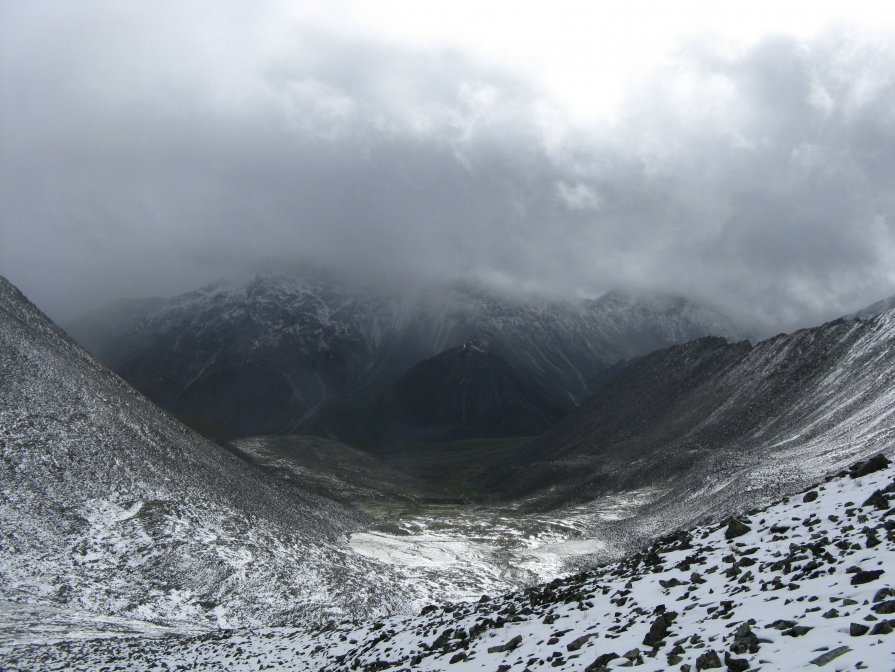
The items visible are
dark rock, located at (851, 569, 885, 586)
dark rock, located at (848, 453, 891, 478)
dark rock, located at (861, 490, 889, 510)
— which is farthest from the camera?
dark rock, located at (848, 453, 891, 478)

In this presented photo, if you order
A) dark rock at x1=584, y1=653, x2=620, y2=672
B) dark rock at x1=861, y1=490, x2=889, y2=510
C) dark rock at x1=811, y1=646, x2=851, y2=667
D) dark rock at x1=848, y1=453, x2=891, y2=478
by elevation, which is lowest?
dark rock at x1=584, y1=653, x2=620, y2=672

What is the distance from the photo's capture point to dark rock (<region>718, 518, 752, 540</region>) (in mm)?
21528

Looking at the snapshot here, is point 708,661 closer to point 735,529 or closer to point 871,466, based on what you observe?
point 735,529

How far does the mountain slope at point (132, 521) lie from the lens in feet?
185

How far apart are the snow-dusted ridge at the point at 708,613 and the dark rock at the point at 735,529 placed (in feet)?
0.13

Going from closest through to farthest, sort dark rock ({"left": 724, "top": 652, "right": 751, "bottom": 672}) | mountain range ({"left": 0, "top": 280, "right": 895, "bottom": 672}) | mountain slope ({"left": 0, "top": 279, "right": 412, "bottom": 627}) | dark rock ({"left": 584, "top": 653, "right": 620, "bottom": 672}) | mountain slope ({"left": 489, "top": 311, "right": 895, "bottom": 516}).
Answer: dark rock ({"left": 724, "top": 652, "right": 751, "bottom": 672})
dark rock ({"left": 584, "top": 653, "right": 620, "bottom": 672})
mountain range ({"left": 0, "top": 280, "right": 895, "bottom": 672})
mountain slope ({"left": 0, "top": 279, "right": 412, "bottom": 627})
mountain slope ({"left": 489, "top": 311, "right": 895, "bottom": 516})

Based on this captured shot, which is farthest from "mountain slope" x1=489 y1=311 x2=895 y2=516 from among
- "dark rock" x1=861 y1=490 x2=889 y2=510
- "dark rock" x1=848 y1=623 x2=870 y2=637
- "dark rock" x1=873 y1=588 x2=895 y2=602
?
"dark rock" x1=848 y1=623 x2=870 y2=637

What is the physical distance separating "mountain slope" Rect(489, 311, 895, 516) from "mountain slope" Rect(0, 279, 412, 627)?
184 feet

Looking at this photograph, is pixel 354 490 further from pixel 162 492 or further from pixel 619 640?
pixel 619 640

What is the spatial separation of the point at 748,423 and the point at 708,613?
139 metres

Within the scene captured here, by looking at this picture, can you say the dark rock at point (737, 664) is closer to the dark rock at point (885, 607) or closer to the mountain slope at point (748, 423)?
the dark rock at point (885, 607)

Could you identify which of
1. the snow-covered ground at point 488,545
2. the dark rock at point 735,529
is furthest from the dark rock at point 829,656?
the snow-covered ground at point 488,545

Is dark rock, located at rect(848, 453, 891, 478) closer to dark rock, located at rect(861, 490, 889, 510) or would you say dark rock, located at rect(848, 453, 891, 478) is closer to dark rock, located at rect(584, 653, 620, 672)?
dark rock, located at rect(861, 490, 889, 510)

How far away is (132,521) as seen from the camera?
6644 cm
